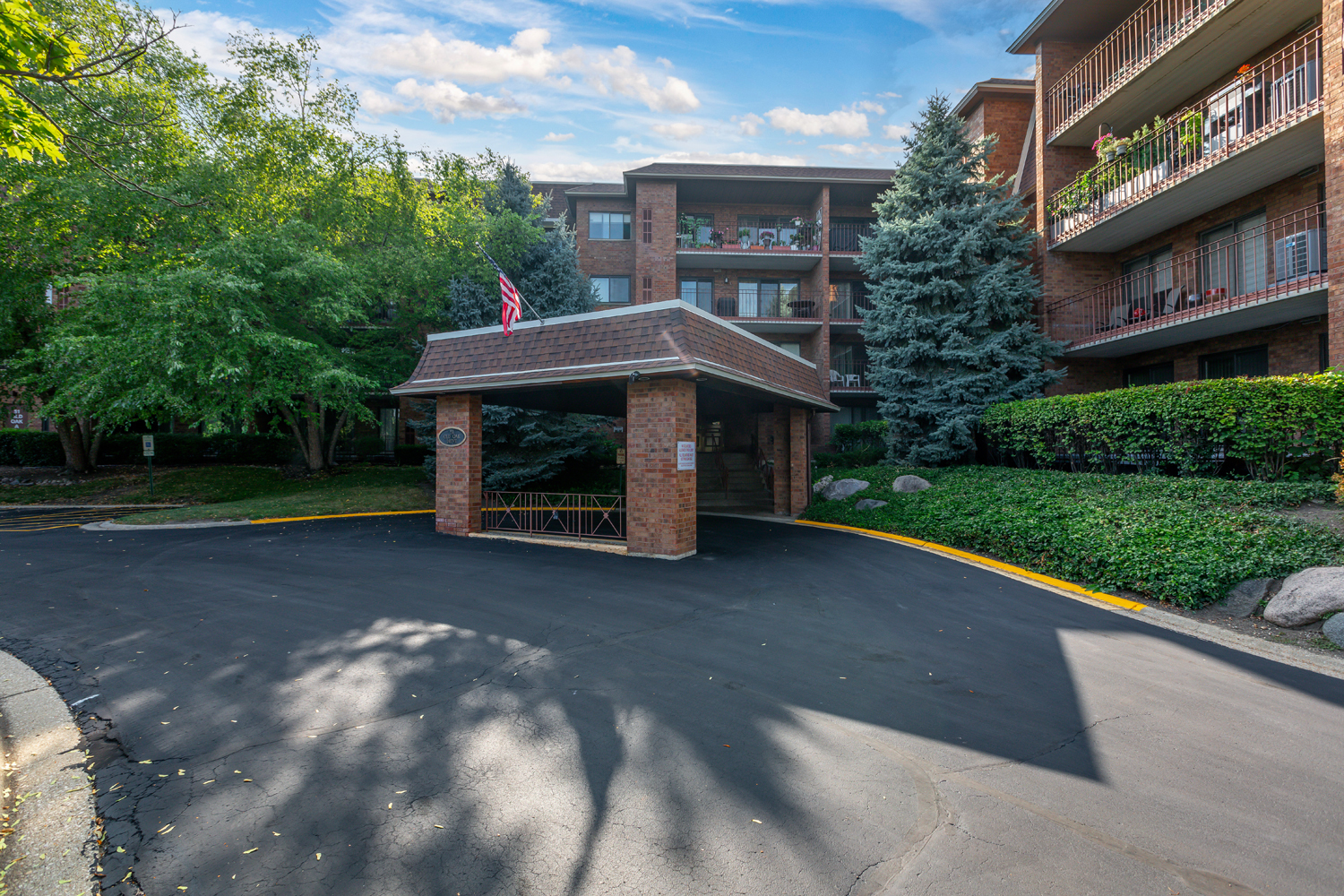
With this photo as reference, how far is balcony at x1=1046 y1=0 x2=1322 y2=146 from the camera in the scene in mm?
11078

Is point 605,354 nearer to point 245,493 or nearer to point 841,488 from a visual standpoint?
point 841,488

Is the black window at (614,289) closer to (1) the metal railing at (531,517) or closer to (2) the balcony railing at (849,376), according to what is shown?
(2) the balcony railing at (849,376)

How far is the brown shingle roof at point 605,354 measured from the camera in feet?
29.8

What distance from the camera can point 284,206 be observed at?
17938 millimetres

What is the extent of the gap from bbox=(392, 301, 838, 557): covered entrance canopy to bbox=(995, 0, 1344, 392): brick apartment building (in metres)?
8.54

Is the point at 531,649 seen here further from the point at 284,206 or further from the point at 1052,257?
the point at 284,206

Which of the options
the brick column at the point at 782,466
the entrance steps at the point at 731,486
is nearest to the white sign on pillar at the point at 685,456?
the brick column at the point at 782,466

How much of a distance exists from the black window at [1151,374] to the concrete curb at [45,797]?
1887 cm

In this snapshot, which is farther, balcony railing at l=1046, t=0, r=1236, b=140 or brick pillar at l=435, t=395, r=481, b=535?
balcony railing at l=1046, t=0, r=1236, b=140

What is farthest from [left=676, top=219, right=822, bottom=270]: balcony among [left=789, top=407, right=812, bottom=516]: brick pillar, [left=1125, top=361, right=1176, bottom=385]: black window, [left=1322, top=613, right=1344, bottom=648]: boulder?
[left=1322, top=613, right=1344, bottom=648]: boulder

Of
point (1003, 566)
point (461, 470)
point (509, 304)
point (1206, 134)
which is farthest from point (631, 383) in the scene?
point (1206, 134)

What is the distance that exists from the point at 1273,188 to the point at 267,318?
79.6ft

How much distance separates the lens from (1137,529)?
7660 millimetres

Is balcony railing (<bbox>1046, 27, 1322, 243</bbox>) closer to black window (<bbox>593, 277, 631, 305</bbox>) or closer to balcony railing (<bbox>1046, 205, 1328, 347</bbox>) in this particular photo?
balcony railing (<bbox>1046, 205, 1328, 347</bbox>)
